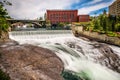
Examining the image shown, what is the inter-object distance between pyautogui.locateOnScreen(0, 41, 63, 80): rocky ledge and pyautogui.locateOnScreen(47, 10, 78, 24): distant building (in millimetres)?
92730

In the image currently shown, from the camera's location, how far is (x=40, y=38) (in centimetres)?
3053

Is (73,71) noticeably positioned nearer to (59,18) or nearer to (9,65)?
(9,65)

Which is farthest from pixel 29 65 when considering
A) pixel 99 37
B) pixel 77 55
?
pixel 99 37

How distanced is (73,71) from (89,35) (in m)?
21.5

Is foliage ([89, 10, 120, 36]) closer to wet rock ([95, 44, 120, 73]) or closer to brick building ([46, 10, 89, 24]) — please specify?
wet rock ([95, 44, 120, 73])

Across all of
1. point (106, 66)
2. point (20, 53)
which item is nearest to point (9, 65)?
point (20, 53)

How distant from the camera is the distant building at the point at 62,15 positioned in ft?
341

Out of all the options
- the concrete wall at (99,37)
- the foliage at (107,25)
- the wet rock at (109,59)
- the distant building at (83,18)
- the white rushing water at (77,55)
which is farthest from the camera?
the distant building at (83,18)

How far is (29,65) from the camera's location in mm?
10484

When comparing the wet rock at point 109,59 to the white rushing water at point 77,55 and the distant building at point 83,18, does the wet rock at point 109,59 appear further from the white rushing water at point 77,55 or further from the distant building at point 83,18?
the distant building at point 83,18

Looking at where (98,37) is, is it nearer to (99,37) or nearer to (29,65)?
(99,37)

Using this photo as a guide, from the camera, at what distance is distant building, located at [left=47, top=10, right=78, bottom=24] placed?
341 feet

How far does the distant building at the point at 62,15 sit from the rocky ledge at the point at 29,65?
92730 mm

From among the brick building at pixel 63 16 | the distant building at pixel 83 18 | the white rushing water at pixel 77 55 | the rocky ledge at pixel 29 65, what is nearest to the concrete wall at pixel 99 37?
the white rushing water at pixel 77 55
